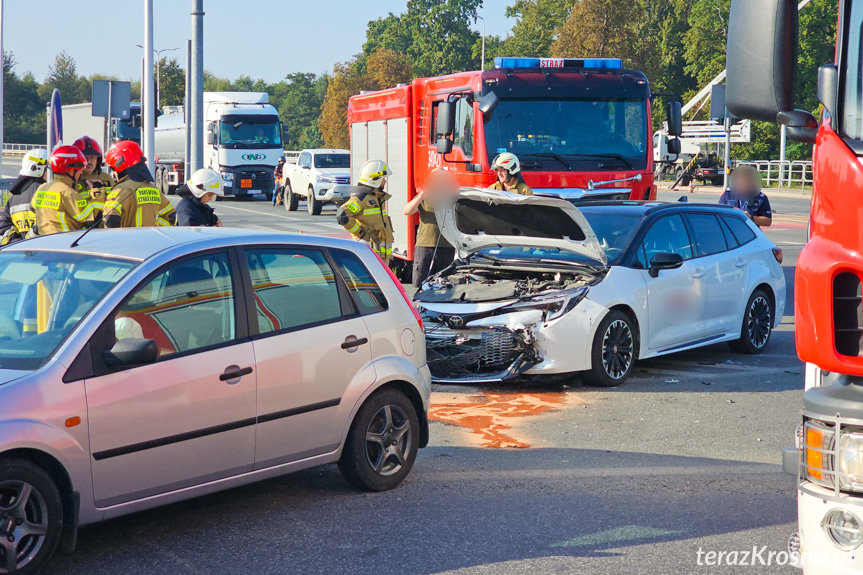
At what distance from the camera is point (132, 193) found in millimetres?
8672

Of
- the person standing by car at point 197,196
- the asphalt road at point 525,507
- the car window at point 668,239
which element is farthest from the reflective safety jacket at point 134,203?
the car window at point 668,239

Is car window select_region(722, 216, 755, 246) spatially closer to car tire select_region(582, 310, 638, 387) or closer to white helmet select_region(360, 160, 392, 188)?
car tire select_region(582, 310, 638, 387)

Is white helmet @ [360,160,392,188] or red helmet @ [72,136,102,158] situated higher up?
red helmet @ [72,136,102,158]

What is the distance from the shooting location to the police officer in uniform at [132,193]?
8609 mm

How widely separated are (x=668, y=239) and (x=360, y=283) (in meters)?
4.49

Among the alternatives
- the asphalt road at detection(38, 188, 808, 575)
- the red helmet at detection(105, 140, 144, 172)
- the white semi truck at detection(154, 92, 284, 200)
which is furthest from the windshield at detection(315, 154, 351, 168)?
the asphalt road at detection(38, 188, 808, 575)

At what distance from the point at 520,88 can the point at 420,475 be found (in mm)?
8301

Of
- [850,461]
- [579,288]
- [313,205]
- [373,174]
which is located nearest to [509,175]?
[373,174]

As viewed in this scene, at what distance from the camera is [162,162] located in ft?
155

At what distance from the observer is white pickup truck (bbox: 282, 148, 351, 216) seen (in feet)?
101

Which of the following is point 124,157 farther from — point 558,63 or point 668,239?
point 558,63

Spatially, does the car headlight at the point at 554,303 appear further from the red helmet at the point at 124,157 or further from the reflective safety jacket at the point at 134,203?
the red helmet at the point at 124,157

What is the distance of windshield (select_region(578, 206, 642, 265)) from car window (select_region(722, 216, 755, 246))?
1301mm

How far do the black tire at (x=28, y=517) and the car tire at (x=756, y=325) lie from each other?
739 cm
